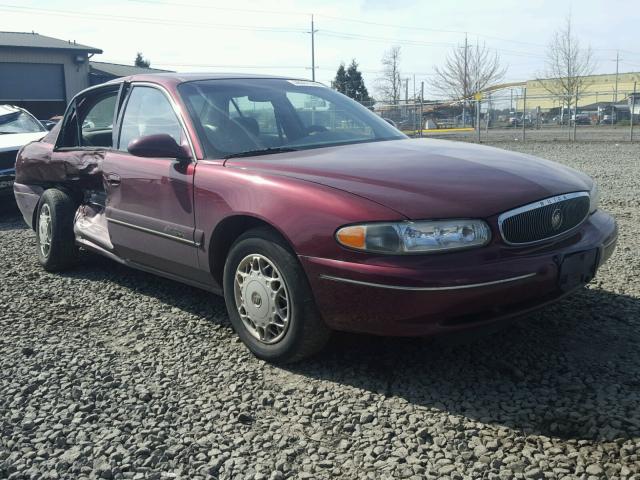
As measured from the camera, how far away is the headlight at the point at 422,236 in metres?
2.96

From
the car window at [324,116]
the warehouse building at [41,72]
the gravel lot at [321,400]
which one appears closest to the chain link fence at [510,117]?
the warehouse building at [41,72]

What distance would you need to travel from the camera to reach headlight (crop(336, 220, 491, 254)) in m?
2.96

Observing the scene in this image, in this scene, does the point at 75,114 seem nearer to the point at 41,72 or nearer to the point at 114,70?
the point at 41,72

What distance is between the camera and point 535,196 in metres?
3.28

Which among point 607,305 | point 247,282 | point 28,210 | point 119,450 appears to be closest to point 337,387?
point 247,282

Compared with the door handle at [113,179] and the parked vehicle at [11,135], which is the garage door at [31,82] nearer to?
the parked vehicle at [11,135]

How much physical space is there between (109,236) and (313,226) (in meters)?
2.25

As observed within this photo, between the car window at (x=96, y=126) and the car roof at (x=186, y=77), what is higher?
the car roof at (x=186, y=77)

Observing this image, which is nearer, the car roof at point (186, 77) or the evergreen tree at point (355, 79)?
the car roof at point (186, 77)

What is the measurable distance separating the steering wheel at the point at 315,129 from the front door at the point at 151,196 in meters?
0.82

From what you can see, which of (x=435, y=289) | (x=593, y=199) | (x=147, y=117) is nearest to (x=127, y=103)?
(x=147, y=117)

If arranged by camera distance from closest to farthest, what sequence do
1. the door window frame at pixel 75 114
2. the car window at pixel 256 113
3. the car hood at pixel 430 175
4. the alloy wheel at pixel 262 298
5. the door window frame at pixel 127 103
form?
the car hood at pixel 430 175 → the alloy wheel at pixel 262 298 → the door window frame at pixel 127 103 → the car window at pixel 256 113 → the door window frame at pixel 75 114

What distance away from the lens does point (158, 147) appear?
3.92 meters

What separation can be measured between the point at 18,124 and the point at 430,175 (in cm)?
922
